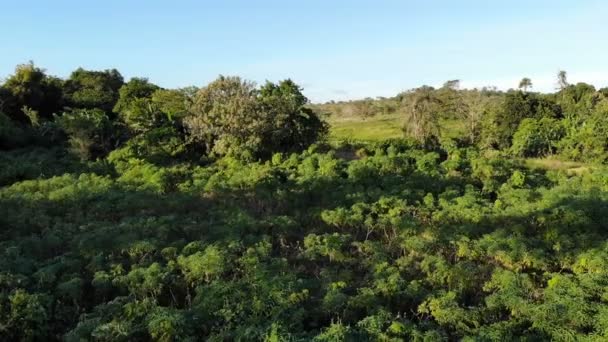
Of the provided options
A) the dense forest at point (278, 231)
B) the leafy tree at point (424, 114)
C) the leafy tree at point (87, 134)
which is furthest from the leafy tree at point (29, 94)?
the leafy tree at point (424, 114)

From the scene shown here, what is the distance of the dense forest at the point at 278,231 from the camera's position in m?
8.67

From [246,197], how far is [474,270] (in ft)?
24.2

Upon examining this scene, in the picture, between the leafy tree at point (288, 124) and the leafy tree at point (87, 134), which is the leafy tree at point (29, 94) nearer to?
the leafy tree at point (87, 134)

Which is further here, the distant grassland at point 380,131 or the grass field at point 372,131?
the grass field at point 372,131

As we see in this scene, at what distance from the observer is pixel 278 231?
42.9 ft

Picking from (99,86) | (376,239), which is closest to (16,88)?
(99,86)

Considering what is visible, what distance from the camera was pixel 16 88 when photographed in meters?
27.3

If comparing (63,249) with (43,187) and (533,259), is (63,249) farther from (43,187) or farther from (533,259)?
(533,259)

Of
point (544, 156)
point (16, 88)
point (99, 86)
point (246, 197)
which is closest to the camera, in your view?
point (246, 197)

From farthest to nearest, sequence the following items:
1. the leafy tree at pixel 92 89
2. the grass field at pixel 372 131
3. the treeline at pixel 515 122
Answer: the grass field at pixel 372 131
the leafy tree at pixel 92 89
the treeline at pixel 515 122

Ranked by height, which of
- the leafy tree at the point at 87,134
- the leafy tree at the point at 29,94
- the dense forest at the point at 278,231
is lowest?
the dense forest at the point at 278,231

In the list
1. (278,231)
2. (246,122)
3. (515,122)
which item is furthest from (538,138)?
(278,231)

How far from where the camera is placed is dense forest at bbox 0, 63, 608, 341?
8.67 m

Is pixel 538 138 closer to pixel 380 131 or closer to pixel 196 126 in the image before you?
pixel 380 131
